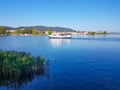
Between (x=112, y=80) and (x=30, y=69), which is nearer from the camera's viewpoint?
(x=112, y=80)

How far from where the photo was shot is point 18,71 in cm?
2467

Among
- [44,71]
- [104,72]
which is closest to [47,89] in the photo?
[44,71]

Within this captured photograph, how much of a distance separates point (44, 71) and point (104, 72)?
8.25 m

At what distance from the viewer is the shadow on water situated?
22781 mm

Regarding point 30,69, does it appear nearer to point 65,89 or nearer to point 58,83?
point 58,83

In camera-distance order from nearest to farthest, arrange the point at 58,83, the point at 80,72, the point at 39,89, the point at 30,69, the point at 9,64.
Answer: the point at 39,89, the point at 58,83, the point at 9,64, the point at 30,69, the point at 80,72

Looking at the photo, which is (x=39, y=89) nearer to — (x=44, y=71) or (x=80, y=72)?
(x=44, y=71)

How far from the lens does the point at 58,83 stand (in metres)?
23.0

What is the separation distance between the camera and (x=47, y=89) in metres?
20.7

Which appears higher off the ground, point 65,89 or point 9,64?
point 9,64

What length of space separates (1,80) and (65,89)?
24.4 ft

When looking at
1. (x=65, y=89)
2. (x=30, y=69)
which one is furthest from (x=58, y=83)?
(x=30, y=69)

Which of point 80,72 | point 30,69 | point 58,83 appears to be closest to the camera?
point 58,83

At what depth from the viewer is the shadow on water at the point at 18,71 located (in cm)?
2278
